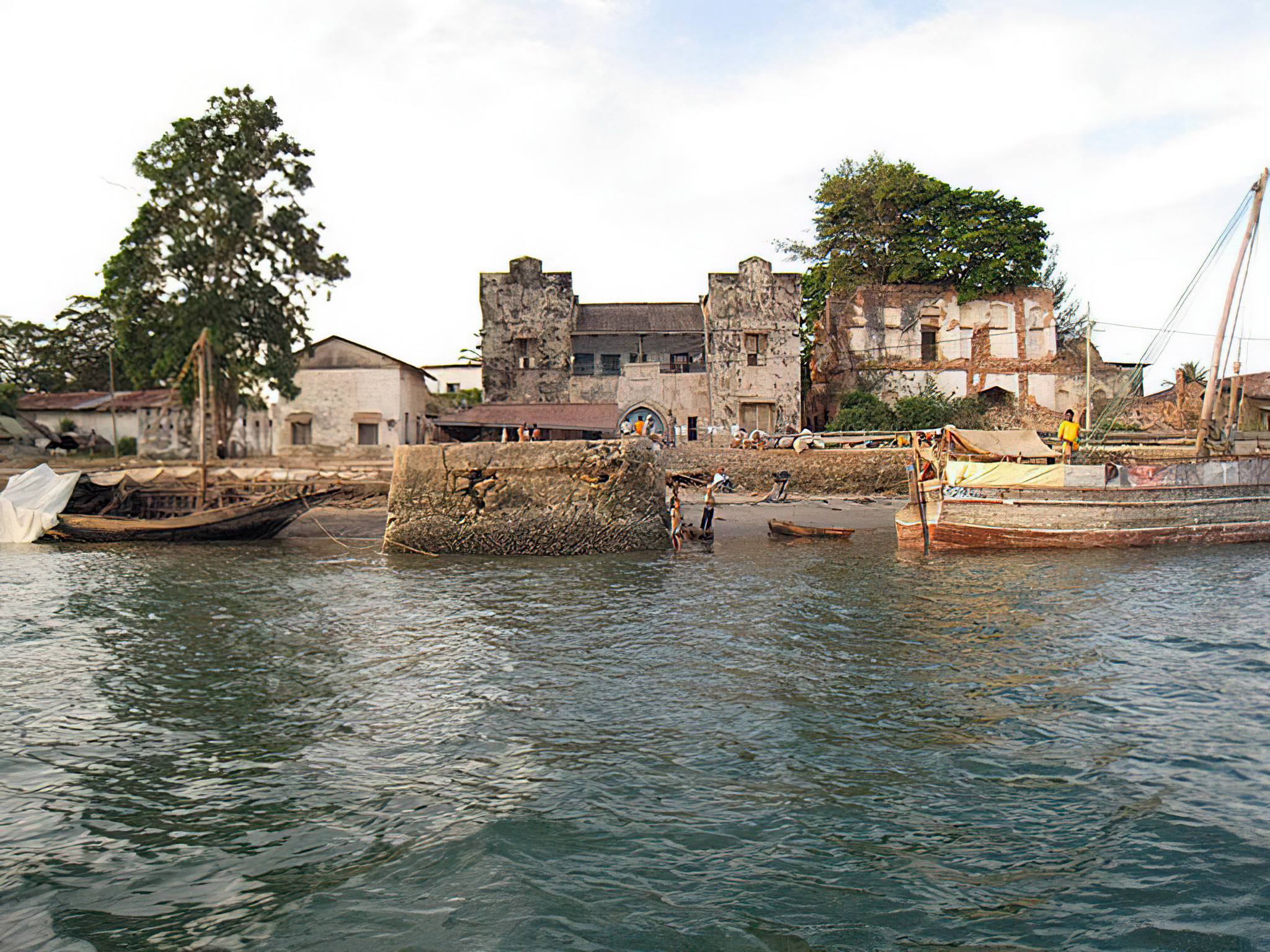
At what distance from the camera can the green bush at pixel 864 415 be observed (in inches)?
1501

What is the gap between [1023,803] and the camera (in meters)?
5.26

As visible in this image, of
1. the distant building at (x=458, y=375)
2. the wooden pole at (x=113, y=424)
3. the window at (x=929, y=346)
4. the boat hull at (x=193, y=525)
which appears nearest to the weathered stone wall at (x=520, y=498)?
the boat hull at (x=193, y=525)

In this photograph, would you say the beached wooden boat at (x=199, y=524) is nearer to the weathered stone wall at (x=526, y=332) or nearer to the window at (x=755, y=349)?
the weathered stone wall at (x=526, y=332)

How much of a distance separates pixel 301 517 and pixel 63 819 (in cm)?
2055

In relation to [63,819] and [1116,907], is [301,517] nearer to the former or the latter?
[63,819]

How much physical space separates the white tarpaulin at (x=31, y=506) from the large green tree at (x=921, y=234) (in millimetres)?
33603

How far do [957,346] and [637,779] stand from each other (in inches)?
1575

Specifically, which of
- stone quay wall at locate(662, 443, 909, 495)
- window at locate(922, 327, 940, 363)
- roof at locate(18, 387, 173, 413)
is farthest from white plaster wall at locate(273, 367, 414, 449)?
window at locate(922, 327, 940, 363)

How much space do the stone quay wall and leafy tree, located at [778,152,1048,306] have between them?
44.2 feet

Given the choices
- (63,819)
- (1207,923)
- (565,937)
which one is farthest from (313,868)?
(1207,923)

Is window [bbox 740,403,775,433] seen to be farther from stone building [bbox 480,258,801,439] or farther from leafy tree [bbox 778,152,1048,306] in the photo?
leafy tree [bbox 778,152,1048,306]

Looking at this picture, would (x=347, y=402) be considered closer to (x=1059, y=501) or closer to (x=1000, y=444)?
(x=1000, y=444)

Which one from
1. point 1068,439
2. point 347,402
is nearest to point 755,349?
point 347,402

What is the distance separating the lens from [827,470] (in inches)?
1253
